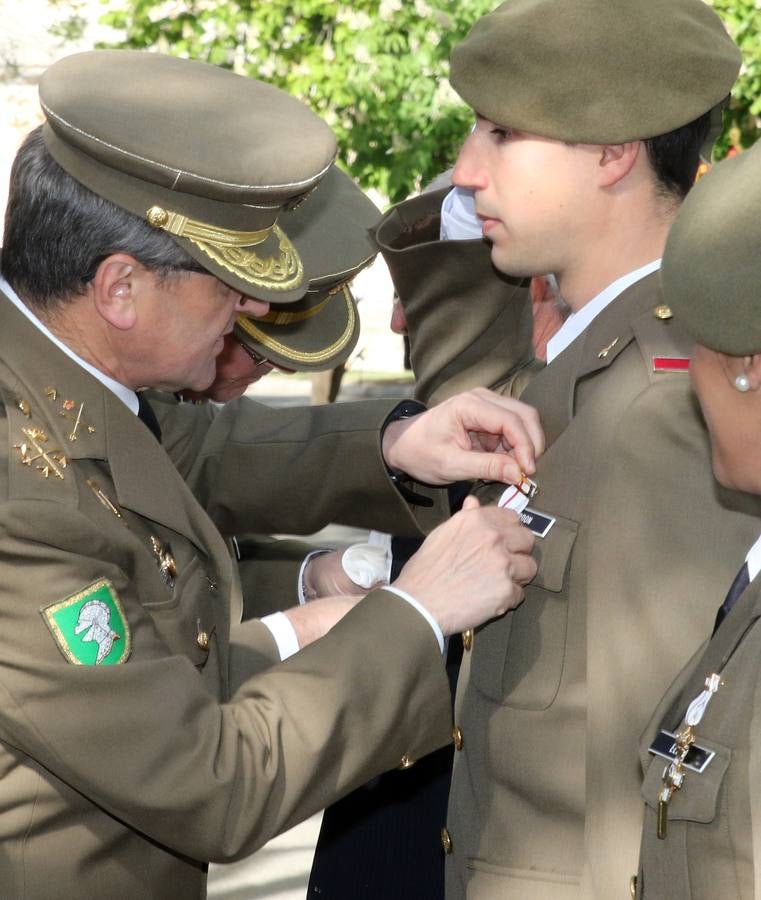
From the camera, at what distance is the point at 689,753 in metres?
1.65

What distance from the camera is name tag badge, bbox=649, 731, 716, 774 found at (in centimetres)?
163

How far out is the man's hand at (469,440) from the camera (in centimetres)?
226

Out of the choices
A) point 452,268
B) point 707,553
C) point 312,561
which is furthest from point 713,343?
point 312,561

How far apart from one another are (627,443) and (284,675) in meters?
0.63

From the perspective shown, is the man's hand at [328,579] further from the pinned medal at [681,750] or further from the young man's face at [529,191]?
the pinned medal at [681,750]

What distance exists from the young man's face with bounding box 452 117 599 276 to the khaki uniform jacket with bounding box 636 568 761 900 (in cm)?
80

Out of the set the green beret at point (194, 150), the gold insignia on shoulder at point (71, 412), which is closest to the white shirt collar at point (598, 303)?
the green beret at point (194, 150)

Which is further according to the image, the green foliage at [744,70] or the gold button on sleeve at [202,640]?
the green foliage at [744,70]

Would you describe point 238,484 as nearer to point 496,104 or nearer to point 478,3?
point 496,104

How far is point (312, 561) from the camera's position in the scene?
9.99ft

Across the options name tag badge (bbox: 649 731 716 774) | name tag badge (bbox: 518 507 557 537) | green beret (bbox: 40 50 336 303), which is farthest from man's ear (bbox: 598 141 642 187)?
name tag badge (bbox: 649 731 716 774)

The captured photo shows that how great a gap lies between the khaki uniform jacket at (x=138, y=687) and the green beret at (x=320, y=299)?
736 millimetres

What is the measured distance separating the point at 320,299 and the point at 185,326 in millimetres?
838

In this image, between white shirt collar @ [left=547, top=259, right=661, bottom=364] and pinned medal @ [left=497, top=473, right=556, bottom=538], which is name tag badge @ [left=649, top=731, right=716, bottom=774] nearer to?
pinned medal @ [left=497, top=473, right=556, bottom=538]
